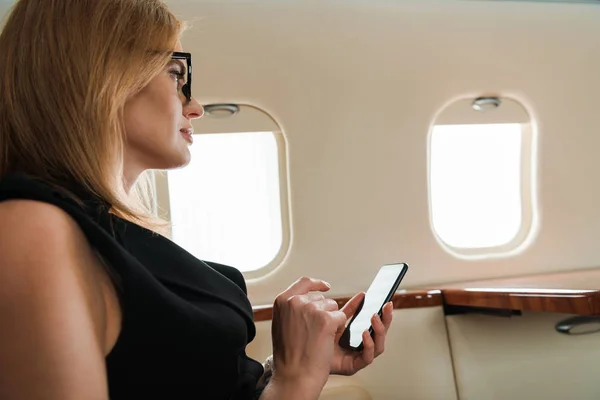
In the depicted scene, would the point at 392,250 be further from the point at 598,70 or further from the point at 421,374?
the point at 598,70

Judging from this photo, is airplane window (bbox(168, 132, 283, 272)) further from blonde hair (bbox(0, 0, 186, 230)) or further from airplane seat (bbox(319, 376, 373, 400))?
blonde hair (bbox(0, 0, 186, 230))

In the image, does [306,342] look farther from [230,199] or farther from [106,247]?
[230,199]

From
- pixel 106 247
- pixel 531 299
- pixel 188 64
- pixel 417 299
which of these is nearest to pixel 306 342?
pixel 106 247

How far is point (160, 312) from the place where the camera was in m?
0.70

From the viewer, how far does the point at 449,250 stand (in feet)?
7.39

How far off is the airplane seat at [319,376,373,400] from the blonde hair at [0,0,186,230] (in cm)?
109

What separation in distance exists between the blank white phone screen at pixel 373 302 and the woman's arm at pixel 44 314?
569 millimetres

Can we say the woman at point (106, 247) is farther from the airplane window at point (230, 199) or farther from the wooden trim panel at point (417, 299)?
the airplane window at point (230, 199)

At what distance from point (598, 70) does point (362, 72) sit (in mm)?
994

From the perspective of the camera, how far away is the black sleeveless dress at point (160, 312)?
661mm

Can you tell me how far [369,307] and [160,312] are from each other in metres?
0.54

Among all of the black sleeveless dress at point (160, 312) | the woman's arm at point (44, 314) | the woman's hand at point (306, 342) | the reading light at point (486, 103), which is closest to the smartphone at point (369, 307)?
the woman's hand at point (306, 342)

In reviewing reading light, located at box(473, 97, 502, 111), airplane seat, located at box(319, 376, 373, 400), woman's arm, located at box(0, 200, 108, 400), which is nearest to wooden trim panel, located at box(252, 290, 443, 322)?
airplane seat, located at box(319, 376, 373, 400)

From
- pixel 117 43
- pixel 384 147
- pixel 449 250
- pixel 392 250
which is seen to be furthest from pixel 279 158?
pixel 117 43
